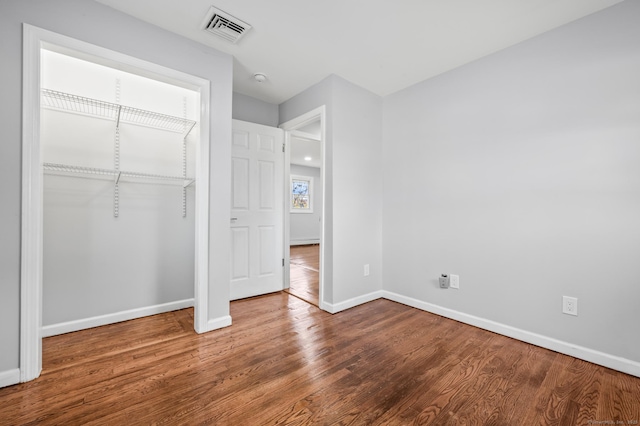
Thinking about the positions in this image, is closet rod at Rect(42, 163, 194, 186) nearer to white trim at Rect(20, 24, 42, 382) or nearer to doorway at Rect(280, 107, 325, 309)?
white trim at Rect(20, 24, 42, 382)

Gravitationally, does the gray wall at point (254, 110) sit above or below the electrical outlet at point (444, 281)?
above

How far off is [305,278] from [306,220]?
439 centimetres

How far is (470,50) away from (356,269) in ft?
7.74

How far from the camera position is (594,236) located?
1.89m

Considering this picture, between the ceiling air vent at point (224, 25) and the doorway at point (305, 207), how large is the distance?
107 centimetres

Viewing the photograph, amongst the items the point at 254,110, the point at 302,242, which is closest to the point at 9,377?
the point at 254,110

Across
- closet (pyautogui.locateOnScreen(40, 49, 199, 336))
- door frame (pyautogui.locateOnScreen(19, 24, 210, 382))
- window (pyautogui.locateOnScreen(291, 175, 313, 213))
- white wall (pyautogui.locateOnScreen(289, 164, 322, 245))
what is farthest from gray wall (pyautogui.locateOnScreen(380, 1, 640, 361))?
window (pyautogui.locateOnScreen(291, 175, 313, 213))

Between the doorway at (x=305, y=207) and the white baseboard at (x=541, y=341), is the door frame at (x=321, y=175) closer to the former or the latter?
the doorway at (x=305, y=207)

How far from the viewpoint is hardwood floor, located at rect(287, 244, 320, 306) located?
3337 mm

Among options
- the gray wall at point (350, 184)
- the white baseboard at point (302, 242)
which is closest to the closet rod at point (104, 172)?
the gray wall at point (350, 184)

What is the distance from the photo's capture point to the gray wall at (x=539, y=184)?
1.80m

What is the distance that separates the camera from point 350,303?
2.91 metres

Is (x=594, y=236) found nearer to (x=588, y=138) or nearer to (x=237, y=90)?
(x=588, y=138)

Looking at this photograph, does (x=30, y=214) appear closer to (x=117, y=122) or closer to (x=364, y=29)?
(x=117, y=122)
